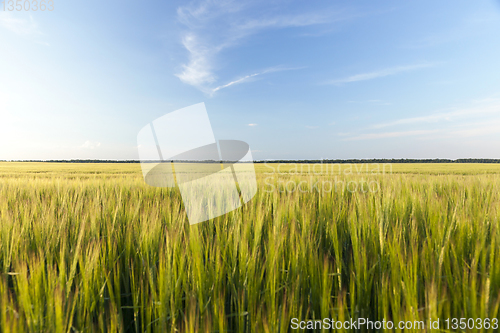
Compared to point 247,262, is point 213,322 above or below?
below

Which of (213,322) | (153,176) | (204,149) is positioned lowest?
(213,322)

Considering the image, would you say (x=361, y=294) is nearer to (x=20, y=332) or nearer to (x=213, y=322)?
(x=213, y=322)

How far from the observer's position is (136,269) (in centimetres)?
112

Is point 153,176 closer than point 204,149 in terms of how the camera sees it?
No

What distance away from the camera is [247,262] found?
3.16 feet

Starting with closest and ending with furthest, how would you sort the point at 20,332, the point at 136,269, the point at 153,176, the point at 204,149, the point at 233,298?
1. the point at 20,332
2. the point at 233,298
3. the point at 136,269
4. the point at 204,149
5. the point at 153,176

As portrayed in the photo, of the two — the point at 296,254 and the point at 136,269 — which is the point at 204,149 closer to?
the point at 136,269

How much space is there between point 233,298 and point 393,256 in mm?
669

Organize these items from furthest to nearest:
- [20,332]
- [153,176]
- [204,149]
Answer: [153,176] < [204,149] < [20,332]

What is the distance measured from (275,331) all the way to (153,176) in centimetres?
367

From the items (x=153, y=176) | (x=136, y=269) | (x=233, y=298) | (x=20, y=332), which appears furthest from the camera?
(x=153, y=176)

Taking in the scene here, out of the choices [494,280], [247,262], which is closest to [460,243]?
[494,280]

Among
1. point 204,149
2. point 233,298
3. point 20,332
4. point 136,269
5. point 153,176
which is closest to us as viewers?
point 20,332

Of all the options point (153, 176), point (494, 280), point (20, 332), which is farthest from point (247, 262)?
point (153, 176)
